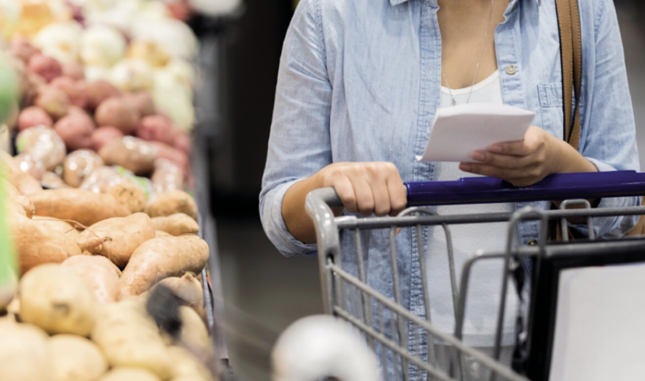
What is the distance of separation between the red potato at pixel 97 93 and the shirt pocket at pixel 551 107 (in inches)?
53.8

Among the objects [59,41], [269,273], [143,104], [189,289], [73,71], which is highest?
[59,41]

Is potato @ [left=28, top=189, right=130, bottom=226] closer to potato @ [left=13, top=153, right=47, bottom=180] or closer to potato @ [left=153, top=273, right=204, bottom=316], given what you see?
potato @ [left=13, top=153, right=47, bottom=180]

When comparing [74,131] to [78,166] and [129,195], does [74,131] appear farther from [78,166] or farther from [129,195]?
[129,195]

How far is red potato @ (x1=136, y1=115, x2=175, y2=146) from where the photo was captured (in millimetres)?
1771

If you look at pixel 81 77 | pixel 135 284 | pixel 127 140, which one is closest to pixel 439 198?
pixel 135 284

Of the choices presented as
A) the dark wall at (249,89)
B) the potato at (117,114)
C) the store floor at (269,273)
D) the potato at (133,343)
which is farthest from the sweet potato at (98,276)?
the dark wall at (249,89)

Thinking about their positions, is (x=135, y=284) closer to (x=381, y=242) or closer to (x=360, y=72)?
(x=381, y=242)

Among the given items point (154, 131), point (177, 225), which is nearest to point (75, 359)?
point (177, 225)

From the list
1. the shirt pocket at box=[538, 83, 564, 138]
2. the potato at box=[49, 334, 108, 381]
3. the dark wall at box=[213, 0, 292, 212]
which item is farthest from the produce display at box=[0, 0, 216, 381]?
the shirt pocket at box=[538, 83, 564, 138]

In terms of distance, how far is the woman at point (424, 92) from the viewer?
3.00 ft

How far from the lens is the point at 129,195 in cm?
131

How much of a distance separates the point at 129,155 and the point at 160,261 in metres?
0.69

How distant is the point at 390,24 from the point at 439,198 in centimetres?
44

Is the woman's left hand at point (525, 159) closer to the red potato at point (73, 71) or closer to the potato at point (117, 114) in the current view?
the potato at point (117, 114)
